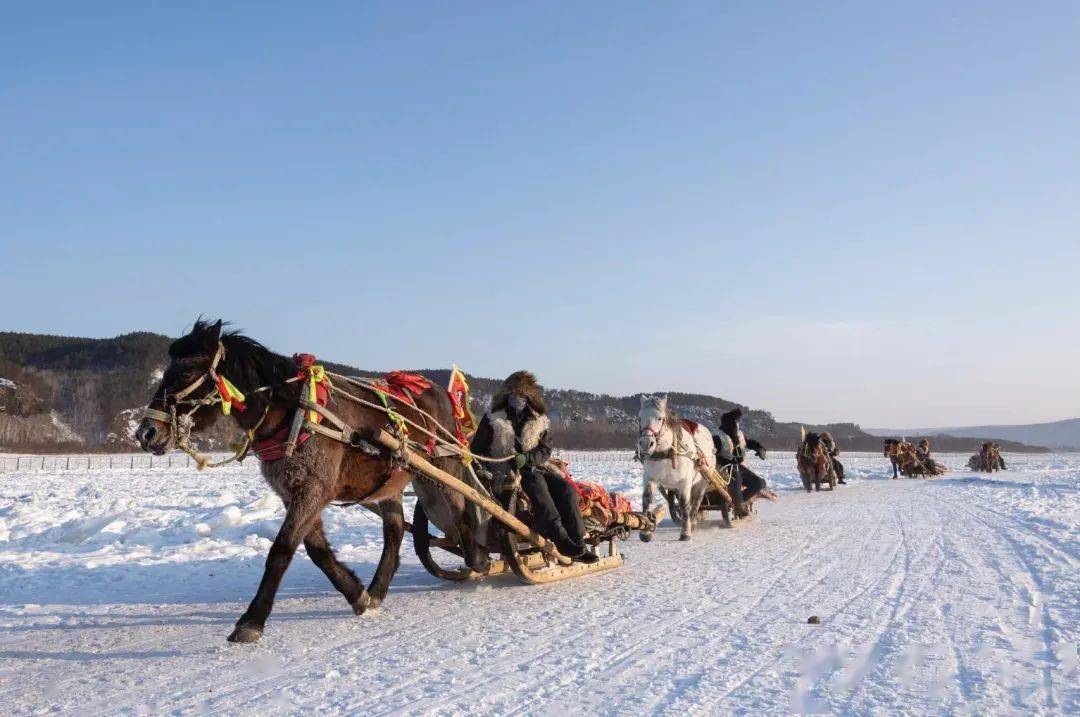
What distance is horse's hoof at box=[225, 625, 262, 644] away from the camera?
17.4 ft

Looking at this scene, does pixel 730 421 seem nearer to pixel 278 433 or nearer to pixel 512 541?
pixel 512 541

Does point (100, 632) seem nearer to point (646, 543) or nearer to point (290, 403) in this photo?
point (290, 403)

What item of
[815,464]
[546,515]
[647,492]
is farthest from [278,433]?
[815,464]

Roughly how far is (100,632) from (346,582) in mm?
1772

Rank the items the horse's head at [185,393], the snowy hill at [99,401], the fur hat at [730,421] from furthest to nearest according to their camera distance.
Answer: the snowy hill at [99,401] < the fur hat at [730,421] < the horse's head at [185,393]

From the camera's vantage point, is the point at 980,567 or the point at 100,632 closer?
the point at 100,632

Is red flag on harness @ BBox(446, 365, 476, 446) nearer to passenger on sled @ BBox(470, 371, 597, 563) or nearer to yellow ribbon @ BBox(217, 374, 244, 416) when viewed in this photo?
passenger on sled @ BBox(470, 371, 597, 563)

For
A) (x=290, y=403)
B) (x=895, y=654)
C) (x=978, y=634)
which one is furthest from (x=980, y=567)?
(x=290, y=403)

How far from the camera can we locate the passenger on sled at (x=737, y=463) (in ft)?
45.1

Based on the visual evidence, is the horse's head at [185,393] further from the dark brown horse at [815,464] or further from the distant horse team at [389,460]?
the dark brown horse at [815,464]

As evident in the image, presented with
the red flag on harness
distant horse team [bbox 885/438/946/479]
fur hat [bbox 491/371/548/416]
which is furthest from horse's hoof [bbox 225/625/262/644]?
distant horse team [bbox 885/438/946/479]

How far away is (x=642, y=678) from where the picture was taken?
14.2 feet

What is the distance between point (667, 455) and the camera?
11.4 metres

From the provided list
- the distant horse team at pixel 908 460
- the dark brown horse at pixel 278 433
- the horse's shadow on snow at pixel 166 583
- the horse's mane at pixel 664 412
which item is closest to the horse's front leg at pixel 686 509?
the horse's mane at pixel 664 412
